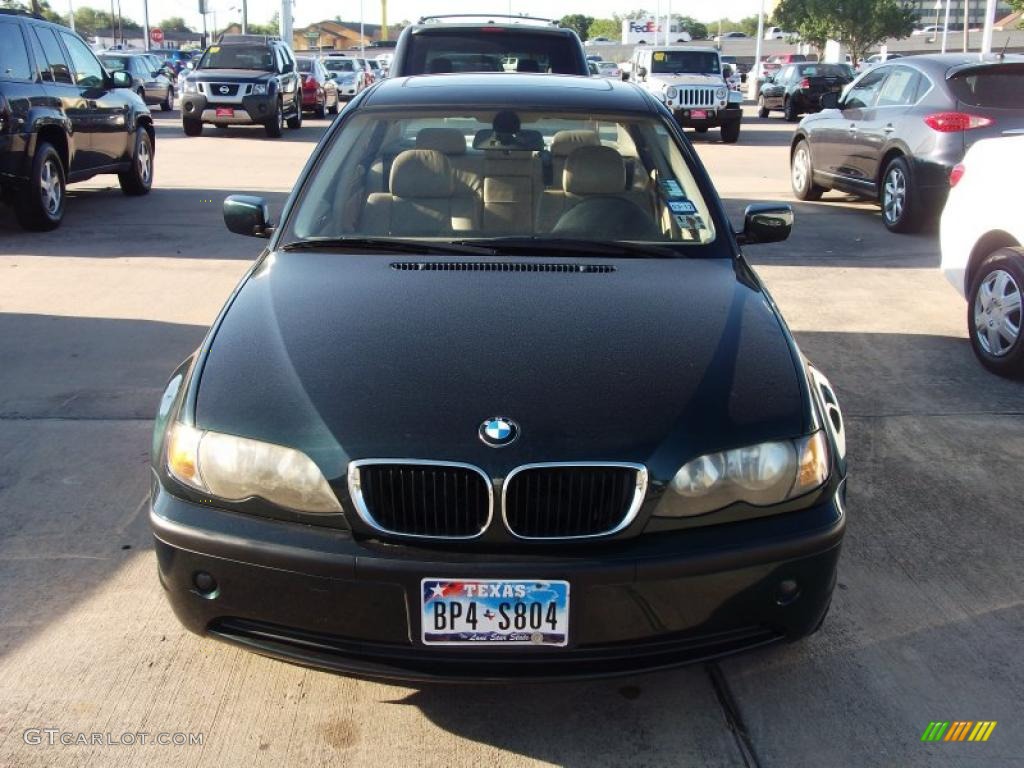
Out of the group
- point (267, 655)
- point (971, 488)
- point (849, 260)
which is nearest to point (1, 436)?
point (267, 655)

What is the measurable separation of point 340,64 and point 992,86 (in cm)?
2974

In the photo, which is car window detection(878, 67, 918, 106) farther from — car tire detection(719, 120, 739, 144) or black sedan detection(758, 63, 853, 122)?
black sedan detection(758, 63, 853, 122)

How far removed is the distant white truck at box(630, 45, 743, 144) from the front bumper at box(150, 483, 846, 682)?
1834 cm

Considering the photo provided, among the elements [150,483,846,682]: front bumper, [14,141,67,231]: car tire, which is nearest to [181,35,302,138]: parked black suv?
[14,141,67,231]: car tire

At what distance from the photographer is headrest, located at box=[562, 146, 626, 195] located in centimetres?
427

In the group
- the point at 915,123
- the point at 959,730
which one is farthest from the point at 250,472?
the point at 915,123

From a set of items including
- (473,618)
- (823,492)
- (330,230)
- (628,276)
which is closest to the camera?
(473,618)

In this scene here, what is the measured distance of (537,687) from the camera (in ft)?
10.3

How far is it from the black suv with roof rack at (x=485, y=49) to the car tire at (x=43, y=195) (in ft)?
10.3

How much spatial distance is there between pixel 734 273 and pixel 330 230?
4.71ft

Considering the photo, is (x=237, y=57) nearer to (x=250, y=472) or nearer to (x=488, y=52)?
(x=488, y=52)

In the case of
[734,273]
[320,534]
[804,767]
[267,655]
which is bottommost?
[804,767]

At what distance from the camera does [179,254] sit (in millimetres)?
9031

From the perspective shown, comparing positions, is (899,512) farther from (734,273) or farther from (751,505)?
(751,505)
